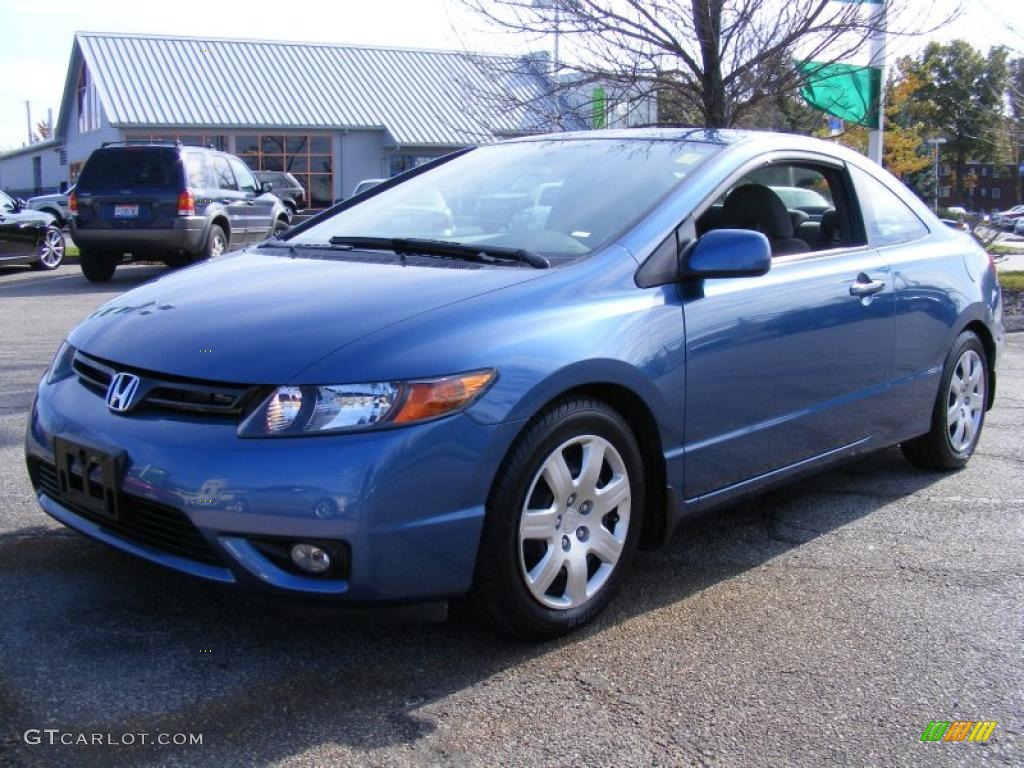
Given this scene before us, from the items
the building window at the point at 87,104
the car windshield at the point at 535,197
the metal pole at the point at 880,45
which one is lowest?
the car windshield at the point at 535,197

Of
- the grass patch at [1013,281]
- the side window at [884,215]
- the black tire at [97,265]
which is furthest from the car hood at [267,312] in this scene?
the grass patch at [1013,281]

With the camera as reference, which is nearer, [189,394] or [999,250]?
[189,394]

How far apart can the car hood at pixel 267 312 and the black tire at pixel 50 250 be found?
1389 cm

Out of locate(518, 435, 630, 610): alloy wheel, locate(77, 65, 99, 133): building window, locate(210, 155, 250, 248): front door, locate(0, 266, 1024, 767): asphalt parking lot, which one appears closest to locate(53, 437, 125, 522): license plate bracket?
locate(0, 266, 1024, 767): asphalt parking lot

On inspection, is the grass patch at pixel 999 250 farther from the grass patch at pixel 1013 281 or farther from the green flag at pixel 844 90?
the green flag at pixel 844 90

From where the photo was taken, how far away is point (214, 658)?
10.2ft

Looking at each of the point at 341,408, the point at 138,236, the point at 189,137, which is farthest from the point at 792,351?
the point at 189,137

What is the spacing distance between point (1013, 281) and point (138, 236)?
475 inches

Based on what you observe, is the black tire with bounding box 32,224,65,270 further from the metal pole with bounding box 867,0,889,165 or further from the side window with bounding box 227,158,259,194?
the metal pole with bounding box 867,0,889,165

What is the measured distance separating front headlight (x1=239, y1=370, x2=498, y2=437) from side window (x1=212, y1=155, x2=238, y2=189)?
1297cm

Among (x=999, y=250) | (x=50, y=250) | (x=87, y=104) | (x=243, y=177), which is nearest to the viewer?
(x=243, y=177)

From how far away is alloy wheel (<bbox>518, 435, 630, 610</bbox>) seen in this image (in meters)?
3.19

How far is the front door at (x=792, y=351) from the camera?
3.73 meters

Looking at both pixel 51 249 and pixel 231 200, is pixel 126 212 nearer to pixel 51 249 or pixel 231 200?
pixel 231 200
